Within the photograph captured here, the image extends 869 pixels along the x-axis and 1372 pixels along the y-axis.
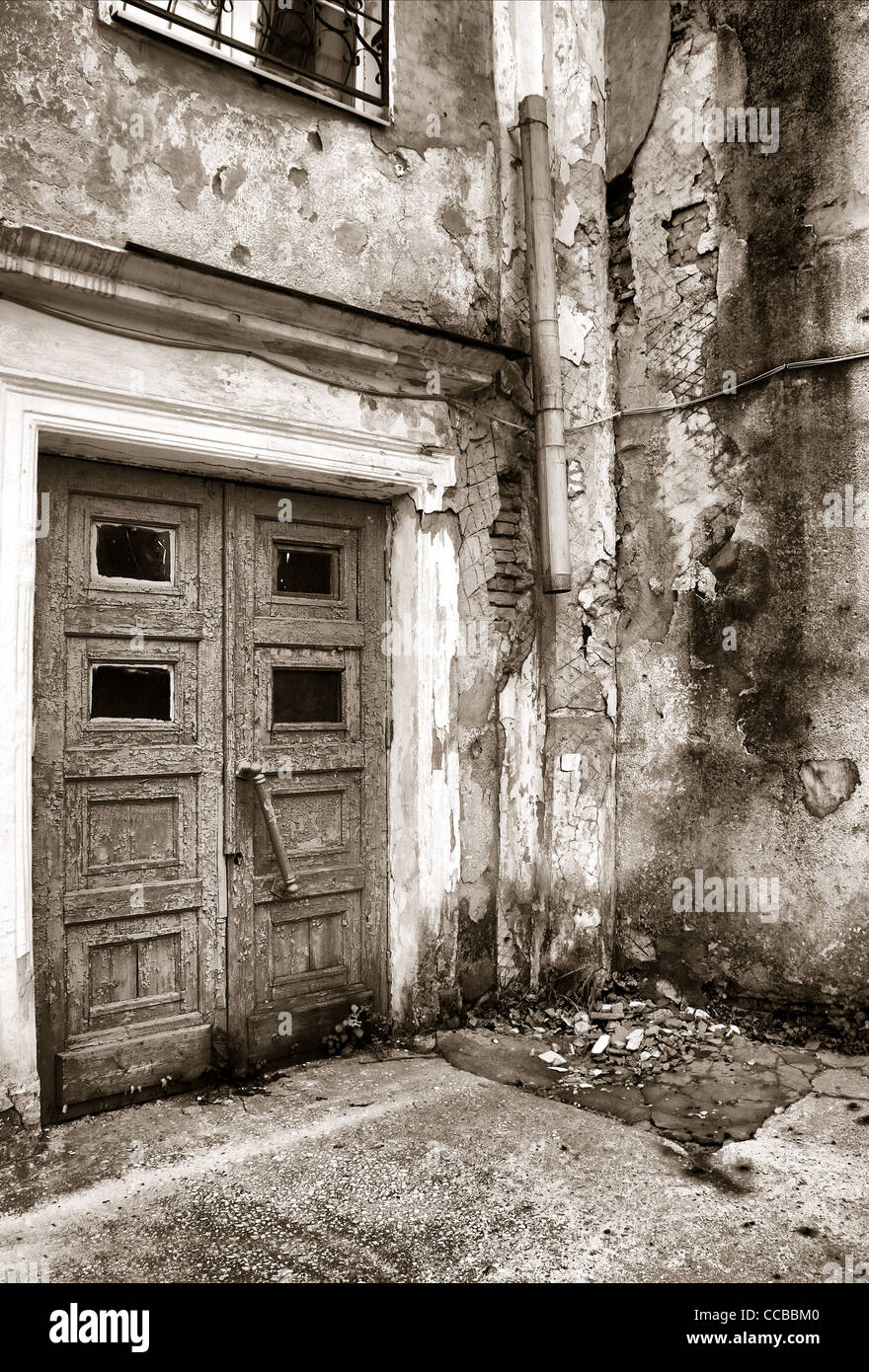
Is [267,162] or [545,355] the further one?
[545,355]

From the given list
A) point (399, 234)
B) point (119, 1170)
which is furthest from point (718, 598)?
point (119, 1170)

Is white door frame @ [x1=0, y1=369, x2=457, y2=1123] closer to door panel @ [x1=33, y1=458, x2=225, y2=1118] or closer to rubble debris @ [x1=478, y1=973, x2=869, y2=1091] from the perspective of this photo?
door panel @ [x1=33, y1=458, x2=225, y2=1118]

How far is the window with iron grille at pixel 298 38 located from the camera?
3.38 meters

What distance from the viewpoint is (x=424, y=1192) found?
265 cm

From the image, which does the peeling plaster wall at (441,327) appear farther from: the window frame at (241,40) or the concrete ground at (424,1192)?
the concrete ground at (424,1192)

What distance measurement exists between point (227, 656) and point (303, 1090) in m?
1.71

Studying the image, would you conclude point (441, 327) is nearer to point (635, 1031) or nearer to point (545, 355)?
point (545, 355)

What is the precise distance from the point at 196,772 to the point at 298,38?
10.3 feet

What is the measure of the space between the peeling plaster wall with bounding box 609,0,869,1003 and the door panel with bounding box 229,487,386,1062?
133 centimetres

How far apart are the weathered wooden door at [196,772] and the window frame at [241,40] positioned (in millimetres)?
1552

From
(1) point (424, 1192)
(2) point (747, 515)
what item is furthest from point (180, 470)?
(1) point (424, 1192)

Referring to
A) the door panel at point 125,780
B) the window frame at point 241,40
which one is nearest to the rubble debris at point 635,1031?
the door panel at point 125,780

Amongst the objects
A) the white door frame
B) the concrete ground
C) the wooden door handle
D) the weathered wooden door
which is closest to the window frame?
the white door frame

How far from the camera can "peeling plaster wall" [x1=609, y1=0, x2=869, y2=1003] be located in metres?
3.76
